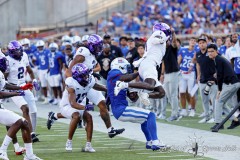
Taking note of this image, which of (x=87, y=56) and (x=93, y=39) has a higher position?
(x=93, y=39)

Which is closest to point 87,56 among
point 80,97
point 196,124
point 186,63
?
point 80,97

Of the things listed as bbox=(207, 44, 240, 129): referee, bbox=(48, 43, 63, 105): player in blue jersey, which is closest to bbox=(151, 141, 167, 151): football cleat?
bbox=(207, 44, 240, 129): referee

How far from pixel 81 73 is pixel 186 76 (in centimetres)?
615

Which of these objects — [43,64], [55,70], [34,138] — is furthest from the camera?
[43,64]

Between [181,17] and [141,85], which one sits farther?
[181,17]

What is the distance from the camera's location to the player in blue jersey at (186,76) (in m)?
17.0

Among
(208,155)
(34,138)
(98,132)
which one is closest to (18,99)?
(34,138)

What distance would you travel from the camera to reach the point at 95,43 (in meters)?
12.2

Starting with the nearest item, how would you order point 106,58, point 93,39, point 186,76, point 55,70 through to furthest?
point 93,39, point 186,76, point 106,58, point 55,70

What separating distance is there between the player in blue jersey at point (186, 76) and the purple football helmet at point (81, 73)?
5868 millimetres

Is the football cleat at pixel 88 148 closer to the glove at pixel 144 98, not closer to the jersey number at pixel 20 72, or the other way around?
the glove at pixel 144 98

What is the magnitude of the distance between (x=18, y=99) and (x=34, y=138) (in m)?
0.71

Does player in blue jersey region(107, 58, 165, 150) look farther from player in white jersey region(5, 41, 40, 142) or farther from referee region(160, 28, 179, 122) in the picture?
referee region(160, 28, 179, 122)

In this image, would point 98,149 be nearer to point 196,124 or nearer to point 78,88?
point 78,88
